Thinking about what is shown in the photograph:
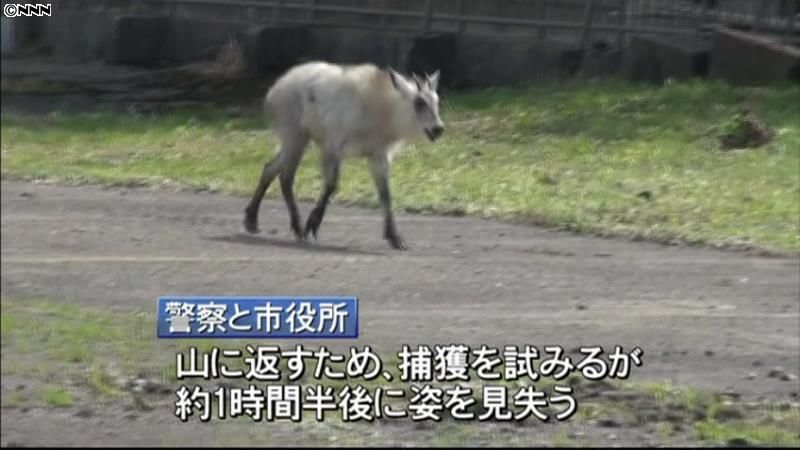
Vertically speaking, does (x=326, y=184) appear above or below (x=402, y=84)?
below

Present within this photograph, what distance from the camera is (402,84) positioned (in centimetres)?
1010

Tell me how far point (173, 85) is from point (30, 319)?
5.53 metres

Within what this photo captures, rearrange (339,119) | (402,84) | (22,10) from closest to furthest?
(22,10) < (402,84) < (339,119)

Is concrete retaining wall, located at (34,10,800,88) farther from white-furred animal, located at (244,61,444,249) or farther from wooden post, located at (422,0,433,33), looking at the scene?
white-furred animal, located at (244,61,444,249)

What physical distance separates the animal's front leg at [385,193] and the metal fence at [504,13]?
0.94m

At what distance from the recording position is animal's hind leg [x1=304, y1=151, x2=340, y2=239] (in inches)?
432

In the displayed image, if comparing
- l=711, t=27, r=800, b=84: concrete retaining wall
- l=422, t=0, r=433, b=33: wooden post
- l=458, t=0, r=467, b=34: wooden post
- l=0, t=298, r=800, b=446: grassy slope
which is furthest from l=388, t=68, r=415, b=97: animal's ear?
l=711, t=27, r=800, b=84: concrete retaining wall

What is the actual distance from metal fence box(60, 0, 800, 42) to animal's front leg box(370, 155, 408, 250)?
0.94m

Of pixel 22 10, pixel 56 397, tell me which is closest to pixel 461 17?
pixel 56 397

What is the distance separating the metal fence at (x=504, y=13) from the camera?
10.2m

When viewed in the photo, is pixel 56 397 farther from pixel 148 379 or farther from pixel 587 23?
pixel 587 23

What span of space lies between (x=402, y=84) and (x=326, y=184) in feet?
4.02

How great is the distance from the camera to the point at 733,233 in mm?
13234
